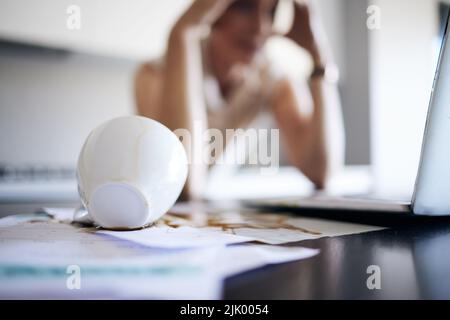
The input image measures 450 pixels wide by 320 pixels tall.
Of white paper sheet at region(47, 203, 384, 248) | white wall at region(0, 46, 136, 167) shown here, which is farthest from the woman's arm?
white wall at region(0, 46, 136, 167)

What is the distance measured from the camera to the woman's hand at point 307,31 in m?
1.02

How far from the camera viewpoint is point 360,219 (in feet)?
1.36

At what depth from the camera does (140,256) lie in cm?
25

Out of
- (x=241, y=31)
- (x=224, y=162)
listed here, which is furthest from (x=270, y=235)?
(x=224, y=162)

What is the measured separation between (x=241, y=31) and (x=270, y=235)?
1.01 meters

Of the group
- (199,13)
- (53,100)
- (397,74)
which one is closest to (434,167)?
(199,13)

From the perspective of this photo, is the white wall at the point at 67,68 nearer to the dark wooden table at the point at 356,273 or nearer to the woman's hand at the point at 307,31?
the woman's hand at the point at 307,31

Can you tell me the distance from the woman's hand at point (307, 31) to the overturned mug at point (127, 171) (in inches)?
31.8

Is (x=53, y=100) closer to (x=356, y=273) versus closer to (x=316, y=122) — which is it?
(x=316, y=122)

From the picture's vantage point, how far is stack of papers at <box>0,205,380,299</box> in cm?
20

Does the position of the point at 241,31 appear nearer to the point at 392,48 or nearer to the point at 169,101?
the point at 169,101

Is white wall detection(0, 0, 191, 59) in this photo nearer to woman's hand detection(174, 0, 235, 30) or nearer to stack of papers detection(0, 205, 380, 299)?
woman's hand detection(174, 0, 235, 30)

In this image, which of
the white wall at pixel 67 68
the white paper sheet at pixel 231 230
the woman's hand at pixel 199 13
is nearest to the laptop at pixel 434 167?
the white paper sheet at pixel 231 230

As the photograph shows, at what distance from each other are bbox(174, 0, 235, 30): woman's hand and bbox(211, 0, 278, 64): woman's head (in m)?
0.34
